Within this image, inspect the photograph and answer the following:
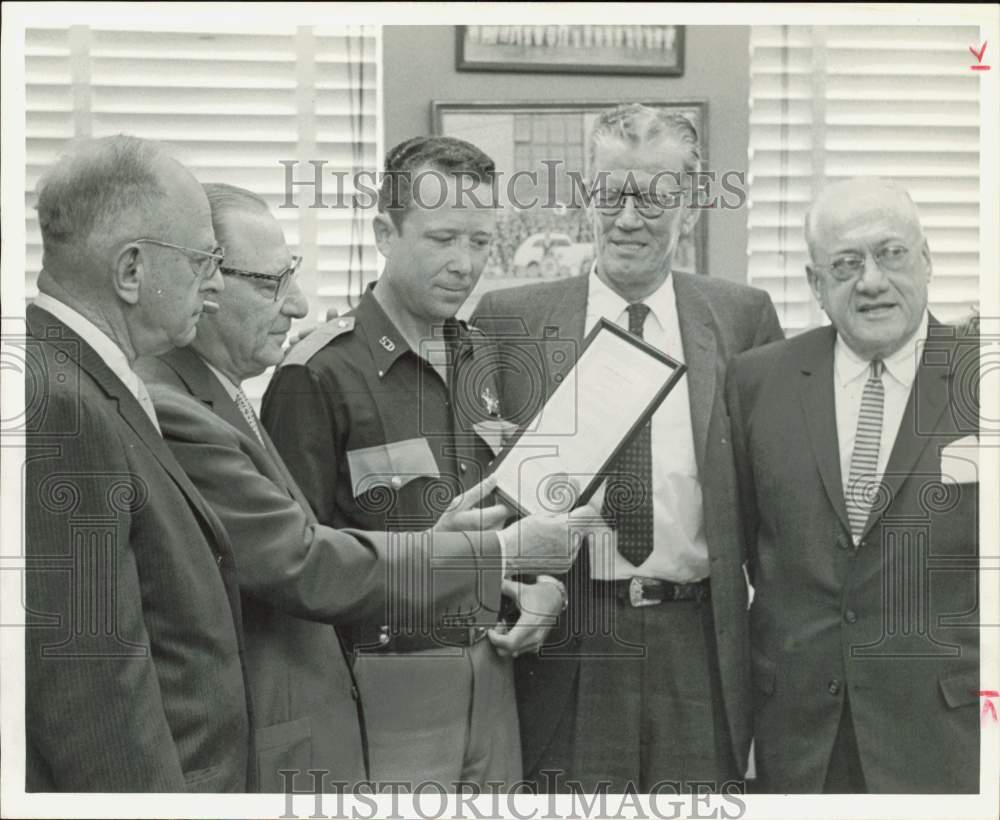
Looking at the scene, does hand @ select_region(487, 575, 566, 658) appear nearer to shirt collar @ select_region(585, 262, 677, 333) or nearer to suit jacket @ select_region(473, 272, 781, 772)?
suit jacket @ select_region(473, 272, 781, 772)

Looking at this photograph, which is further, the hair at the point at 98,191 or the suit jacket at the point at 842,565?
the suit jacket at the point at 842,565

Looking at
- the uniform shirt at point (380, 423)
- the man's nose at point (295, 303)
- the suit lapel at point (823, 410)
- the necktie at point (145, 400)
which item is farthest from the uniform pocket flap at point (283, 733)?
the suit lapel at point (823, 410)

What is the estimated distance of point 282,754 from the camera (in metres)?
2.89

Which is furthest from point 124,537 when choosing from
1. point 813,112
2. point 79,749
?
point 813,112

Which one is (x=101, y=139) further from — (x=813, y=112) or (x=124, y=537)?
(x=813, y=112)

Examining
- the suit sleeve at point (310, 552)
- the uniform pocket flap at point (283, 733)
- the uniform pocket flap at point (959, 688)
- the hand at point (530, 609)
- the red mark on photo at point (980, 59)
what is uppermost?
the red mark on photo at point (980, 59)

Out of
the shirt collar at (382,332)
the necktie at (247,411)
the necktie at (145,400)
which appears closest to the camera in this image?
the necktie at (145,400)

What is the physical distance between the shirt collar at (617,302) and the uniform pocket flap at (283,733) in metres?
1.10

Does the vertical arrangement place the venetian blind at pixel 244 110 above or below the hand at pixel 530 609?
above

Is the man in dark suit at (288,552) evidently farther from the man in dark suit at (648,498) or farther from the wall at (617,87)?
the wall at (617,87)

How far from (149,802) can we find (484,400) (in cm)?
109

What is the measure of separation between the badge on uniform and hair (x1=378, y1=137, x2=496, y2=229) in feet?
1.36

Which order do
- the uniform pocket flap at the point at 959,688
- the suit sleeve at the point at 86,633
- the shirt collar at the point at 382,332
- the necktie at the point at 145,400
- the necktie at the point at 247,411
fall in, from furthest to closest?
the uniform pocket flap at the point at 959,688 → the shirt collar at the point at 382,332 → the necktie at the point at 247,411 → the necktie at the point at 145,400 → the suit sleeve at the point at 86,633

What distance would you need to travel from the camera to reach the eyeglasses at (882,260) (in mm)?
2984
